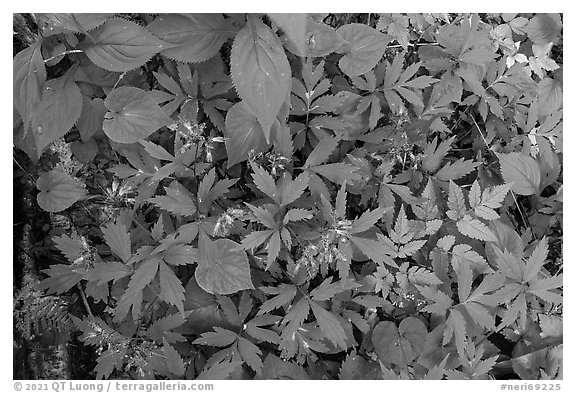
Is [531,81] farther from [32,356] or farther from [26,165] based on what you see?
[32,356]

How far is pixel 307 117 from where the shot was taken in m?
2.25

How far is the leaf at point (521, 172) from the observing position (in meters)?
2.45

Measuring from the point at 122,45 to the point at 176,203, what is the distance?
0.66 meters

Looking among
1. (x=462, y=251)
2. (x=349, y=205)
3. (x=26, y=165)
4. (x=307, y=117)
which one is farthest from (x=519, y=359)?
(x=26, y=165)

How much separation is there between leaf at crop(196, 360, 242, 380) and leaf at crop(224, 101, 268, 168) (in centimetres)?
83

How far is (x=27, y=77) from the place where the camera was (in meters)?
1.91

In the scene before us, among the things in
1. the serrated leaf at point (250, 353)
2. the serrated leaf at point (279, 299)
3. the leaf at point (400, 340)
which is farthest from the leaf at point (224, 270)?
the leaf at point (400, 340)

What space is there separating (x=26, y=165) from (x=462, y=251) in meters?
2.07

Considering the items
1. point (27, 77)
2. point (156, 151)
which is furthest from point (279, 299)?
point (27, 77)

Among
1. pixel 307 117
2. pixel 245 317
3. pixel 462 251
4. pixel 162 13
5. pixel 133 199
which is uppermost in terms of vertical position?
pixel 162 13

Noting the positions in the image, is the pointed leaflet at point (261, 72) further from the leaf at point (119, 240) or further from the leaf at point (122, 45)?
the leaf at point (119, 240)

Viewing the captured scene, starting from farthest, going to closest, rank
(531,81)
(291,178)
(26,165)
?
1. (531,81)
2. (26,165)
3. (291,178)

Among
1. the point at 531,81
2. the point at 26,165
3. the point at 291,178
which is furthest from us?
the point at 531,81

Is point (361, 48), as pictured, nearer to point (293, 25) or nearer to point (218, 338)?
point (293, 25)
